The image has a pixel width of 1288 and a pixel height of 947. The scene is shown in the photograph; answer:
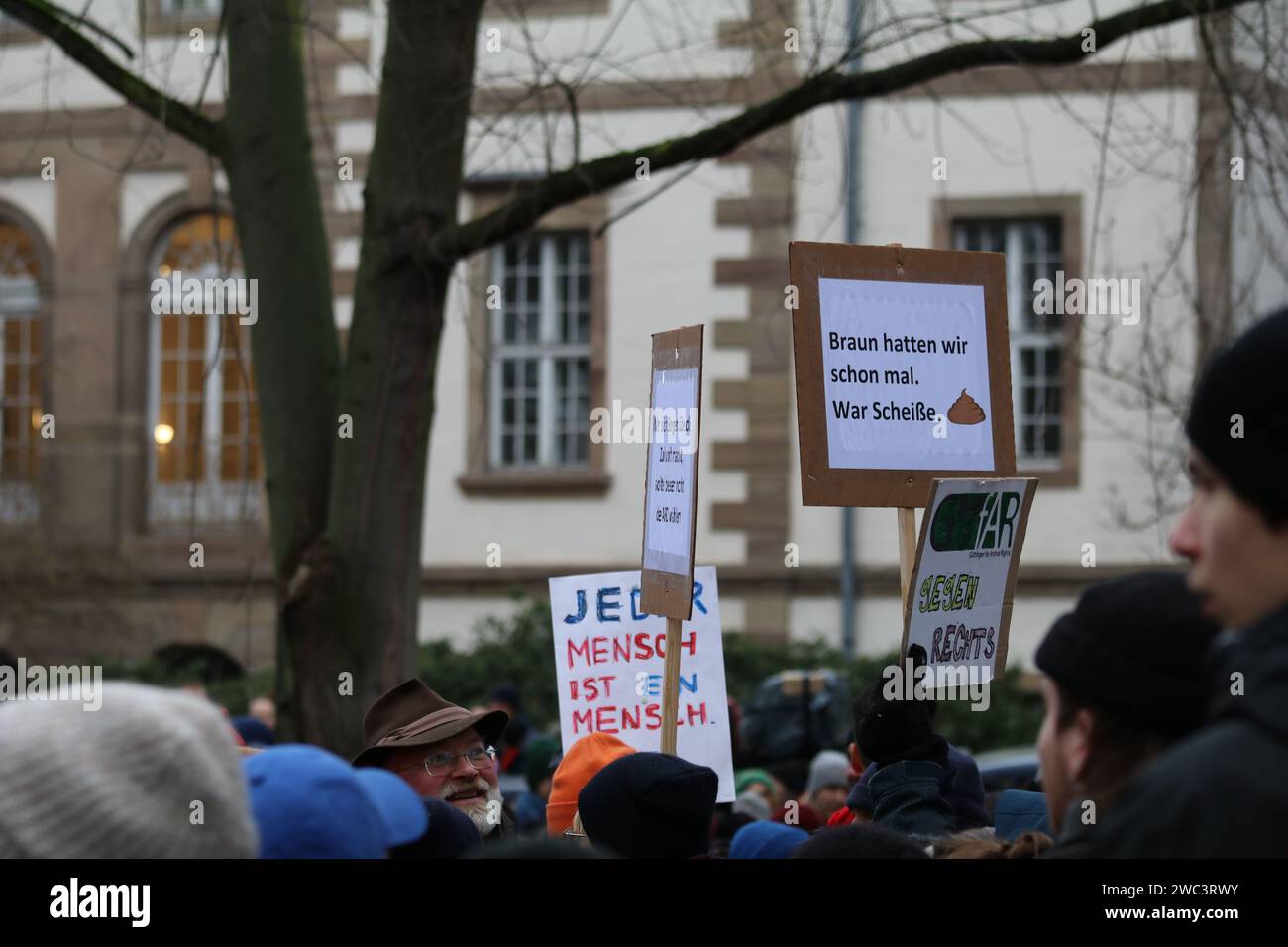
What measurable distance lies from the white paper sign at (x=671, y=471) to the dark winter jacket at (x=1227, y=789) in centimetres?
317

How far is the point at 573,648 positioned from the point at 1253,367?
13.4ft

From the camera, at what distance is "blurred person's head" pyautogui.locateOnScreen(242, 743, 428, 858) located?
2.53 m

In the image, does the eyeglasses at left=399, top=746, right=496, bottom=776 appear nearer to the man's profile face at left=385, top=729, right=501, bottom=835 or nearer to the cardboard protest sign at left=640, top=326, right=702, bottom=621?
the man's profile face at left=385, top=729, right=501, bottom=835

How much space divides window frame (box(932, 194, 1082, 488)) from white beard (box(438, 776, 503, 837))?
Answer: 11.7m

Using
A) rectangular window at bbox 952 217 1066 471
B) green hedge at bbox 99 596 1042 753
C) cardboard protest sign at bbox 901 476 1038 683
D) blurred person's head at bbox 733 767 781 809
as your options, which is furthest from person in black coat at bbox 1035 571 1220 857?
rectangular window at bbox 952 217 1066 471

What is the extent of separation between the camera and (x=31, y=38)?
17906mm

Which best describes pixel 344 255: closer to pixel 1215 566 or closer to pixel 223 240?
pixel 223 240

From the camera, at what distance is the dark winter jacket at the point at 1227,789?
187cm

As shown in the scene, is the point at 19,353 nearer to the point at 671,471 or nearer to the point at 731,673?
the point at 731,673

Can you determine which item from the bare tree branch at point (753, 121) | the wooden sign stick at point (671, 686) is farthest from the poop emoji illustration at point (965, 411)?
the bare tree branch at point (753, 121)

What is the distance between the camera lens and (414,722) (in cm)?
527

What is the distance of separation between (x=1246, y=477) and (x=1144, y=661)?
1.68 ft

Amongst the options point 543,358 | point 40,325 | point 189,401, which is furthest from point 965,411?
point 40,325
